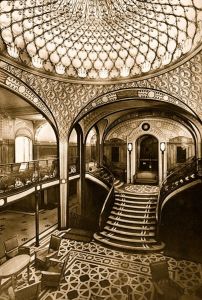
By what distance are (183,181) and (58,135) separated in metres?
6.20

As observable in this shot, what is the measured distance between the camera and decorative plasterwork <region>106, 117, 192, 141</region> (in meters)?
14.6

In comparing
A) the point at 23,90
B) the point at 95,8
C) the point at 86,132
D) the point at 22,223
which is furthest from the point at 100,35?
the point at 22,223

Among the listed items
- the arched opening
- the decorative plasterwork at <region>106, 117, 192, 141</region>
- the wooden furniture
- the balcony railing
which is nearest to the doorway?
the decorative plasterwork at <region>106, 117, 192, 141</region>

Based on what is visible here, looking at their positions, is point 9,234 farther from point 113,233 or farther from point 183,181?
point 183,181

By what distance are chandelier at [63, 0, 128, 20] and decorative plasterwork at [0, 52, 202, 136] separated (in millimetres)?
2876

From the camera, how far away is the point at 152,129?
1507 centimetres

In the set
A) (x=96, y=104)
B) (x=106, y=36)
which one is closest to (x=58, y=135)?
(x=96, y=104)

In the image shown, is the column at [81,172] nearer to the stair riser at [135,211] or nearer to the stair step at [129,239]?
the stair riser at [135,211]

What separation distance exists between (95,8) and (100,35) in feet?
5.06

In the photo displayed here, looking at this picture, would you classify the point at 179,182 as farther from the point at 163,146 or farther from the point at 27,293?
the point at 27,293

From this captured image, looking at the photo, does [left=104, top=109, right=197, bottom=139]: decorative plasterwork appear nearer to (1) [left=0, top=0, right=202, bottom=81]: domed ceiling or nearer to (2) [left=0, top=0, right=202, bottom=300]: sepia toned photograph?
(2) [left=0, top=0, right=202, bottom=300]: sepia toned photograph

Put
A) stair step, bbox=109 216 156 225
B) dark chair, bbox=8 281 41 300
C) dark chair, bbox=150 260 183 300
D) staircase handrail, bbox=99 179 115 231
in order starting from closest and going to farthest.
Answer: dark chair, bbox=8 281 41 300
dark chair, bbox=150 260 183 300
stair step, bbox=109 216 156 225
staircase handrail, bbox=99 179 115 231

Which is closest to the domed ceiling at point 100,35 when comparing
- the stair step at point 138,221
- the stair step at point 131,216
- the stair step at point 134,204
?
the stair step at point 134,204

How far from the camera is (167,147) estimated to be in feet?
48.7
